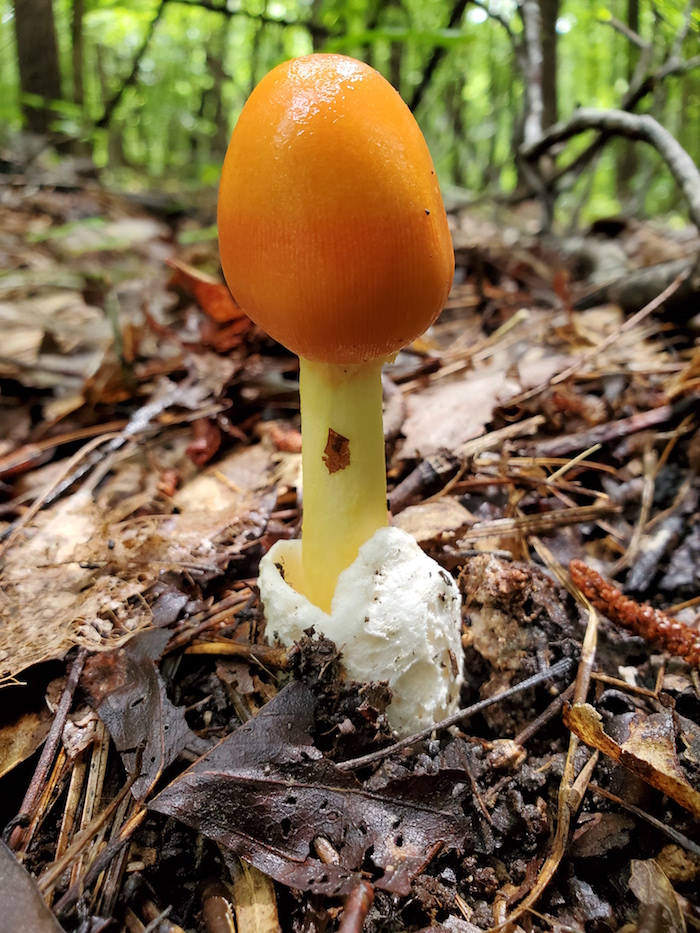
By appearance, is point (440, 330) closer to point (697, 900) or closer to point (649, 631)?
point (649, 631)

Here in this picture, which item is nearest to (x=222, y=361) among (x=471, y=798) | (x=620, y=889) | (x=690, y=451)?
(x=690, y=451)

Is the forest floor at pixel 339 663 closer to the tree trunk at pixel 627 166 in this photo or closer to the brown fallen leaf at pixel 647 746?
the brown fallen leaf at pixel 647 746

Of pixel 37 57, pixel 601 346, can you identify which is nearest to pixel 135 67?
pixel 601 346

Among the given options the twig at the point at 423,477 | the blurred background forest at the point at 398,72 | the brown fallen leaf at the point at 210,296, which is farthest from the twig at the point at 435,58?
the twig at the point at 423,477

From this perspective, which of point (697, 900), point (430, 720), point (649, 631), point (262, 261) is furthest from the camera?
point (649, 631)

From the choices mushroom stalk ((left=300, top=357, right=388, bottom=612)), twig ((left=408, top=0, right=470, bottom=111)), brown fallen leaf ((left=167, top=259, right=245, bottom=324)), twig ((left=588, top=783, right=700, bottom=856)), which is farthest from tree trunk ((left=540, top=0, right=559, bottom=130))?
twig ((left=588, top=783, right=700, bottom=856))

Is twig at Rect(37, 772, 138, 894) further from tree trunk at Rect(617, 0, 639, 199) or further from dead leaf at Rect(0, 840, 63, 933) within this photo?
tree trunk at Rect(617, 0, 639, 199)
